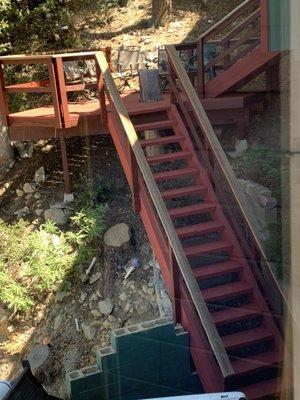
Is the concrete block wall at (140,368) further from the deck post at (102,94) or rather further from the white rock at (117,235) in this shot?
the deck post at (102,94)

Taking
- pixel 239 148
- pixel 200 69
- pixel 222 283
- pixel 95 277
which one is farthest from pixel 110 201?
pixel 222 283

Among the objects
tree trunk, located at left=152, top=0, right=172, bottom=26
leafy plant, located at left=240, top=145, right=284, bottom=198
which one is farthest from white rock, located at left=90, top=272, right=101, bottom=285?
tree trunk, located at left=152, top=0, right=172, bottom=26

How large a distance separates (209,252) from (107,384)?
146 cm

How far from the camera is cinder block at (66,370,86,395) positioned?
165 inches

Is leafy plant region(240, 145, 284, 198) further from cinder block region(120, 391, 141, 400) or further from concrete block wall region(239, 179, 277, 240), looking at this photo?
cinder block region(120, 391, 141, 400)

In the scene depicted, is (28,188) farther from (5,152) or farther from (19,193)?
(5,152)

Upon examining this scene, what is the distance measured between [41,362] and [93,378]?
3.49 feet

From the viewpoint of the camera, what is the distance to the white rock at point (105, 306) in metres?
5.43

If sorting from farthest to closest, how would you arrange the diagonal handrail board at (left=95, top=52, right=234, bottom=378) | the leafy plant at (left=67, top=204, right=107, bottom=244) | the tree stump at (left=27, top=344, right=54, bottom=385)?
the leafy plant at (left=67, top=204, right=107, bottom=244), the tree stump at (left=27, top=344, right=54, bottom=385), the diagonal handrail board at (left=95, top=52, right=234, bottom=378)

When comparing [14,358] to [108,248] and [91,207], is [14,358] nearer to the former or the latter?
[108,248]

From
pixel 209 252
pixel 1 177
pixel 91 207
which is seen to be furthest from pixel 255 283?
pixel 1 177

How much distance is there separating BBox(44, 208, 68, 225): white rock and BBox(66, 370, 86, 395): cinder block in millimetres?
2601

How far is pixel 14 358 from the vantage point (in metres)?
5.45

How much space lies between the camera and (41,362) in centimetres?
515
